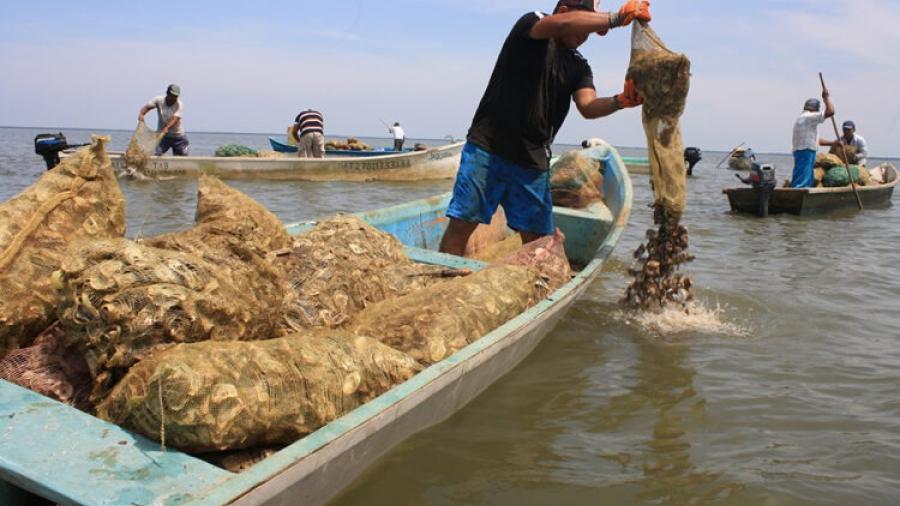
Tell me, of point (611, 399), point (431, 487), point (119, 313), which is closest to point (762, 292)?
point (611, 399)

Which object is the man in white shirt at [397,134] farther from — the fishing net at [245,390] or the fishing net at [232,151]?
the fishing net at [245,390]

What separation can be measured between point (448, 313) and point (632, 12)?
86.7 inches

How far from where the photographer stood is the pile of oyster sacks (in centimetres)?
208

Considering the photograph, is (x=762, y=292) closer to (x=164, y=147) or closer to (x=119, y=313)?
(x=119, y=313)

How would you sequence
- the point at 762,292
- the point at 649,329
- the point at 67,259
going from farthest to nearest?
1. the point at 762,292
2. the point at 649,329
3. the point at 67,259

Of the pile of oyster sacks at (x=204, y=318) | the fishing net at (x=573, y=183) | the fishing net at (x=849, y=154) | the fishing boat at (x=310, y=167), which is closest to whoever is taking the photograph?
the pile of oyster sacks at (x=204, y=318)

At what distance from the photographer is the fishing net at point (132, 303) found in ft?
7.03

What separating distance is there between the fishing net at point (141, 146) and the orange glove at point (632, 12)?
926 cm

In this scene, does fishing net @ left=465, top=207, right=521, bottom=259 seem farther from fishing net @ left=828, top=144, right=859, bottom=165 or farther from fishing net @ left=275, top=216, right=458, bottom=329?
Answer: fishing net @ left=828, top=144, right=859, bottom=165

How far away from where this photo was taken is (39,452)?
1833 millimetres

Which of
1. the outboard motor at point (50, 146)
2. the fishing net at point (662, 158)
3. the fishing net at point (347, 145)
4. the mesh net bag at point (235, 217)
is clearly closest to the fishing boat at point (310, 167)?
the outboard motor at point (50, 146)

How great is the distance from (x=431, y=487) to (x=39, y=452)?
1571 millimetres

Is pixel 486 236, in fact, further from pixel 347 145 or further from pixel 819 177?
pixel 347 145

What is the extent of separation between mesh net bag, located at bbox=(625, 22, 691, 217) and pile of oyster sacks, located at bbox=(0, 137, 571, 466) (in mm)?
1755
